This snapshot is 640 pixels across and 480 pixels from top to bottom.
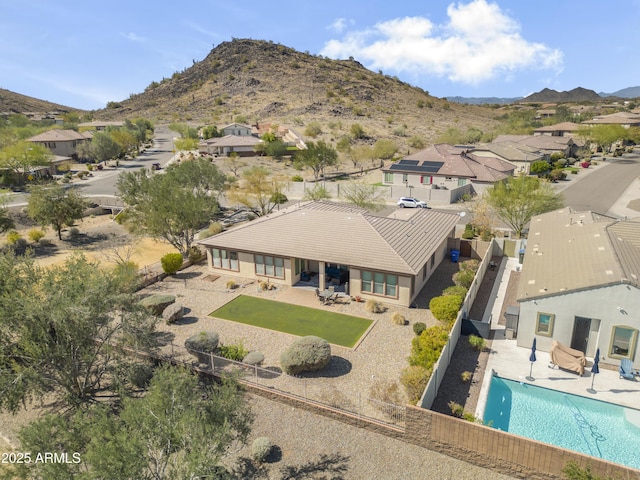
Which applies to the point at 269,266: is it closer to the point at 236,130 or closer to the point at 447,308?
the point at 447,308

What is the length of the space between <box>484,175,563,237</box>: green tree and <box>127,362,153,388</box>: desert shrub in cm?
3160

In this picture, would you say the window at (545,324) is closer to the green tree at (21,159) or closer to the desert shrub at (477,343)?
the desert shrub at (477,343)

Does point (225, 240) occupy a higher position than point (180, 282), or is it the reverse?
point (225, 240)

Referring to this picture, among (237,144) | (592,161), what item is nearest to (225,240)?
(237,144)

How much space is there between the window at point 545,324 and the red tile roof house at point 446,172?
35480mm

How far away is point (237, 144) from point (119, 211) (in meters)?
39.4

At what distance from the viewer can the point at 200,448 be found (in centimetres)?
973

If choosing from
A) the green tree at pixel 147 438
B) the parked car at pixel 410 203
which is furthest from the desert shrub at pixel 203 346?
the parked car at pixel 410 203

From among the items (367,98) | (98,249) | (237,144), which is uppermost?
(367,98)

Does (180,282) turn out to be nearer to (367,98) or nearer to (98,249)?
(98,249)

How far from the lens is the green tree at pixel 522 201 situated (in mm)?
36125

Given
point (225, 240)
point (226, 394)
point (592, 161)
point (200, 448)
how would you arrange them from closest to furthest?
point (200, 448), point (226, 394), point (225, 240), point (592, 161)

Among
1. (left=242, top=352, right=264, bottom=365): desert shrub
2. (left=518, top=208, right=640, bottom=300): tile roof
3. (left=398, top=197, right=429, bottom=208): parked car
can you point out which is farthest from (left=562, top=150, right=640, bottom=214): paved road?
(left=242, top=352, right=264, bottom=365): desert shrub

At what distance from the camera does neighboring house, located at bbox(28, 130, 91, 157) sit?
288 ft
